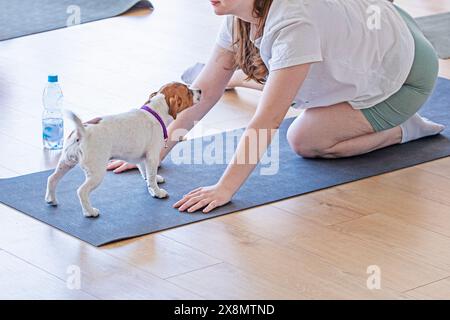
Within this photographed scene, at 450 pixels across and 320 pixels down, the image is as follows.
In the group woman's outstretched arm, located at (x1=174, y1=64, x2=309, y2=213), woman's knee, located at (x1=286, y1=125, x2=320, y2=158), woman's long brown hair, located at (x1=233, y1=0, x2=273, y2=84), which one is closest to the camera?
woman's outstretched arm, located at (x1=174, y1=64, x2=309, y2=213)

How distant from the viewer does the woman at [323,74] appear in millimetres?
2311

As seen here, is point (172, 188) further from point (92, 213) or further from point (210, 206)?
point (92, 213)

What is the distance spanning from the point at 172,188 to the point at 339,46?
0.54 metres

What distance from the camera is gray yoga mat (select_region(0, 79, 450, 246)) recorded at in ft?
7.24

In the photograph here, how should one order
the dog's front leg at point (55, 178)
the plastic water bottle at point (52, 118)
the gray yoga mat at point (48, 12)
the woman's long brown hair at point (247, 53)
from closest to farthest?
the dog's front leg at point (55, 178)
the woman's long brown hair at point (247, 53)
the plastic water bottle at point (52, 118)
the gray yoga mat at point (48, 12)

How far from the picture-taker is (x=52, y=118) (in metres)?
2.79

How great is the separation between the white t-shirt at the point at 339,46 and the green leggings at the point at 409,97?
0.02 meters

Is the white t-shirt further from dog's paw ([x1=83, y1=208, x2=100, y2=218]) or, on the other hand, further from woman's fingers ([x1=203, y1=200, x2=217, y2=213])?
dog's paw ([x1=83, y1=208, x2=100, y2=218])

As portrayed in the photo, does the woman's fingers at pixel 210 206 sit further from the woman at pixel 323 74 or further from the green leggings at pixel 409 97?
the green leggings at pixel 409 97

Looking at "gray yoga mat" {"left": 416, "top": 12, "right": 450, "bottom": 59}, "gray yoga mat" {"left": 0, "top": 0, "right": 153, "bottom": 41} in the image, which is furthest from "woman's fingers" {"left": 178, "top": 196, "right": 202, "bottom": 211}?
"gray yoga mat" {"left": 0, "top": 0, "right": 153, "bottom": 41}

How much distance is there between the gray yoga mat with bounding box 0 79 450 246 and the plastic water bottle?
22 centimetres

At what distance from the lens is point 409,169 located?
2.58m

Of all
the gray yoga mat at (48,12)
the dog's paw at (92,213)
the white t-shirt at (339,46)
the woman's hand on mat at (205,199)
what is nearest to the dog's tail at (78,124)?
the dog's paw at (92,213)
